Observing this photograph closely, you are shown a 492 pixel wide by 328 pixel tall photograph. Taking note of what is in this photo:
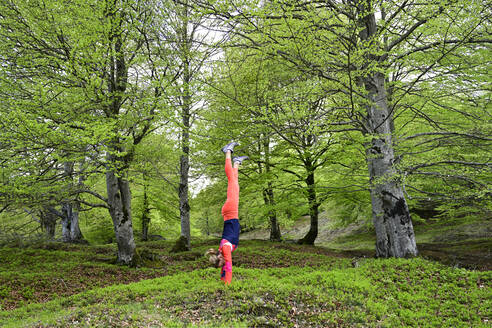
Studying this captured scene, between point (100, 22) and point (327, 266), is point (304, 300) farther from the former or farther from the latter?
point (100, 22)

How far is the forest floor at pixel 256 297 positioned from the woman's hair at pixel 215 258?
0.62m

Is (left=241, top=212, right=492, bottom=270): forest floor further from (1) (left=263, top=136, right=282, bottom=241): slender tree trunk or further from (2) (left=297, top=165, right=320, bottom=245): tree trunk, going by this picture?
(1) (left=263, top=136, right=282, bottom=241): slender tree trunk

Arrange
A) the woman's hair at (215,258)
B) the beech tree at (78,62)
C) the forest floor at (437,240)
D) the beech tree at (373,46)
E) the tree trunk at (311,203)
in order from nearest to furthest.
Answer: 1. the woman's hair at (215,258)
2. the beech tree at (373,46)
3. the beech tree at (78,62)
4. the forest floor at (437,240)
5. the tree trunk at (311,203)

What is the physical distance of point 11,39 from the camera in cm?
884

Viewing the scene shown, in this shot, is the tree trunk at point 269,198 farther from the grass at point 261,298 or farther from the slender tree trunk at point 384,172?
the slender tree trunk at point 384,172

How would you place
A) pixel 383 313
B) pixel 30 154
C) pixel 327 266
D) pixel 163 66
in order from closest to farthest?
pixel 383 313
pixel 30 154
pixel 327 266
pixel 163 66

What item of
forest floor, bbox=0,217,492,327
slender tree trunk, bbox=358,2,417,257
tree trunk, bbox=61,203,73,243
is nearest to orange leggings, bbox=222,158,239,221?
forest floor, bbox=0,217,492,327

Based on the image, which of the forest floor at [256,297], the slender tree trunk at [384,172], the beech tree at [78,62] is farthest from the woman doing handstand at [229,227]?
the slender tree trunk at [384,172]

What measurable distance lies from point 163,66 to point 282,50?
5.69 m

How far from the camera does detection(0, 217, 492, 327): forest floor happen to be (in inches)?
195

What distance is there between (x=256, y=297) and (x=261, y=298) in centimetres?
11

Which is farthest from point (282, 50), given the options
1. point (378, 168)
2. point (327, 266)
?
point (327, 266)

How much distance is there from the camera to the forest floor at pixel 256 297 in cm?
496

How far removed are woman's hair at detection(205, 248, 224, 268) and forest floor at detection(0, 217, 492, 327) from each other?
62cm
